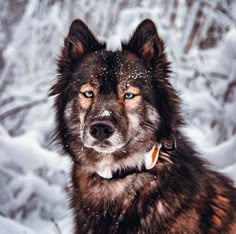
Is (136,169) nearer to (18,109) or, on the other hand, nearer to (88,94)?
(88,94)

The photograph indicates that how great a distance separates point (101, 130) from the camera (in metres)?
3.91

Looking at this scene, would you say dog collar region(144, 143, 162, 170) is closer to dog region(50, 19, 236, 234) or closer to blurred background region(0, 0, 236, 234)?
dog region(50, 19, 236, 234)

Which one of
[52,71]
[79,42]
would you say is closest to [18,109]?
[52,71]

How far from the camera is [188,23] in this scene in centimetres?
897

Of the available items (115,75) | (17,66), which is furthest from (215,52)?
(115,75)

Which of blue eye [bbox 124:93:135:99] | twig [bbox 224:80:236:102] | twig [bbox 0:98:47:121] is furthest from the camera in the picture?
twig [bbox 0:98:47:121]

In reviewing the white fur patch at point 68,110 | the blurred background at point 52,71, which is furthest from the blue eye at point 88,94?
the blurred background at point 52,71

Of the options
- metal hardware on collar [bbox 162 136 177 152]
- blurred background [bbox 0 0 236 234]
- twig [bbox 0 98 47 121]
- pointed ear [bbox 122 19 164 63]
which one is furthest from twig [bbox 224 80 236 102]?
metal hardware on collar [bbox 162 136 177 152]

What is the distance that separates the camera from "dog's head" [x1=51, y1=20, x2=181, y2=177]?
4039mm

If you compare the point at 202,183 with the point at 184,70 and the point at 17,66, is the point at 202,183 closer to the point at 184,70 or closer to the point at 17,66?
the point at 184,70

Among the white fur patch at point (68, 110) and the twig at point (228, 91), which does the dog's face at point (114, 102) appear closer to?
the white fur patch at point (68, 110)

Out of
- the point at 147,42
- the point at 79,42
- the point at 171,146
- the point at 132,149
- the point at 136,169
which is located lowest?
the point at 136,169

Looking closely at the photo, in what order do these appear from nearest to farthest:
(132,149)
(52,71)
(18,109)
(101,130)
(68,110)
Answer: (101,130) < (132,149) < (68,110) < (52,71) < (18,109)

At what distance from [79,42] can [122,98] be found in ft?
2.30
